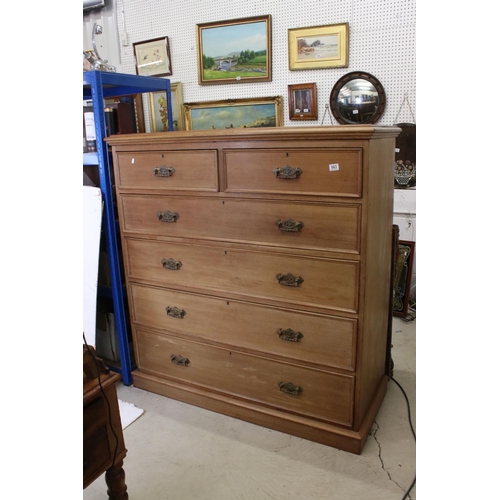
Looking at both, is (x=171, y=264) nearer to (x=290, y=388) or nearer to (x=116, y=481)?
→ (x=290, y=388)

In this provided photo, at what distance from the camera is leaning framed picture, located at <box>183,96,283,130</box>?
128 inches

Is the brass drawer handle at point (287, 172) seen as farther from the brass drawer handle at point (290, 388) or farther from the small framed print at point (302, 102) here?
the small framed print at point (302, 102)

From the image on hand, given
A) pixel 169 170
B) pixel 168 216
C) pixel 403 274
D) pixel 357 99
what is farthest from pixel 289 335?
pixel 357 99

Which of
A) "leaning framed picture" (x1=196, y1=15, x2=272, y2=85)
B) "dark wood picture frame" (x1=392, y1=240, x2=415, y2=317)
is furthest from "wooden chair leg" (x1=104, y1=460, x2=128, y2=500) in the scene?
"leaning framed picture" (x1=196, y1=15, x2=272, y2=85)

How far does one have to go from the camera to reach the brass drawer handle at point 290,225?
6.14 feet

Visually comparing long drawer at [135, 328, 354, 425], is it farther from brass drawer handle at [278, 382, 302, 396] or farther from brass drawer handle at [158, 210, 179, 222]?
brass drawer handle at [158, 210, 179, 222]

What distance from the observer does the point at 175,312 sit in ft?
7.68

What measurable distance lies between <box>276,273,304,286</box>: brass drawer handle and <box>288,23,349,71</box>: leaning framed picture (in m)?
1.73

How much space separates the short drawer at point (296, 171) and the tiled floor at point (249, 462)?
3.76 ft

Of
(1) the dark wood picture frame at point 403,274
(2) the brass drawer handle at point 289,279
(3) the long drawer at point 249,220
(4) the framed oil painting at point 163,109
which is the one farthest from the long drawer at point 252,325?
(4) the framed oil painting at point 163,109

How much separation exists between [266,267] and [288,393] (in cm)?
61

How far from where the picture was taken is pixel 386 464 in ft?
6.31
